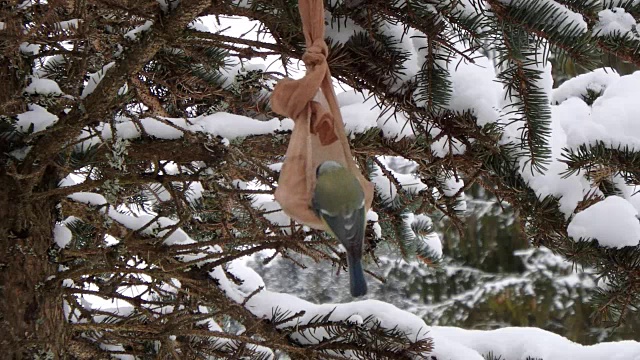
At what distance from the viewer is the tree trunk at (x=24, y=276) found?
4.15 ft

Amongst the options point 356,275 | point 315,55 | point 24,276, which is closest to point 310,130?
point 315,55

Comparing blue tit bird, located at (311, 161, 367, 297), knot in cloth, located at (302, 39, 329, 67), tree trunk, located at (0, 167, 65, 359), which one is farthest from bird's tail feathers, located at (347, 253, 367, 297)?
tree trunk, located at (0, 167, 65, 359)

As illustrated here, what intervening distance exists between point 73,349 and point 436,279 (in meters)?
4.56

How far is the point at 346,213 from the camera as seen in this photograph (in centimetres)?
71

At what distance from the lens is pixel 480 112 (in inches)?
48.6

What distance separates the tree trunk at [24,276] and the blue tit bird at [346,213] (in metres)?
0.75

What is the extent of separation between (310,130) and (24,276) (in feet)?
2.49

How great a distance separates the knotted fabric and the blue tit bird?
0.09 feet

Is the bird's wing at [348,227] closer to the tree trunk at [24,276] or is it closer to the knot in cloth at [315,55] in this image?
the knot in cloth at [315,55]

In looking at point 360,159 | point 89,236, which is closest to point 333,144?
point 360,159

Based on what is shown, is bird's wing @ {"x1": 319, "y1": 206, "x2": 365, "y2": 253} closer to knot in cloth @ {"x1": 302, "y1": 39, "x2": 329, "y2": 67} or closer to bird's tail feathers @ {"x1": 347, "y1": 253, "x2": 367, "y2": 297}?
bird's tail feathers @ {"x1": 347, "y1": 253, "x2": 367, "y2": 297}

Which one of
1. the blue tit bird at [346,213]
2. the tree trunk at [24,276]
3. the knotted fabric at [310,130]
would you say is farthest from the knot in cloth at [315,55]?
the tree trunk at [24,276]

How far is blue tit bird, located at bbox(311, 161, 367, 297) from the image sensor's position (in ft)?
2.34

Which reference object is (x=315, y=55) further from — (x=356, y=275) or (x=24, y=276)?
(x=24, y=276)
